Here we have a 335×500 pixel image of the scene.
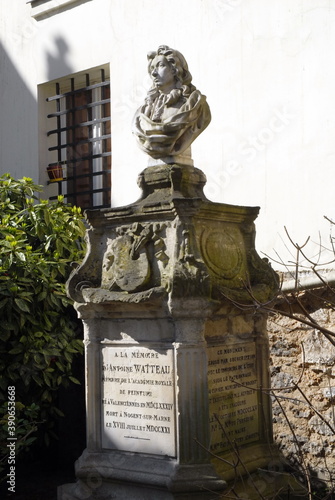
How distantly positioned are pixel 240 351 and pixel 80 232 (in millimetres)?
2583

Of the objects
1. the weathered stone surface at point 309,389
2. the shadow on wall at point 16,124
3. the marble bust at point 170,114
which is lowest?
the weathered stone surface at point 309,389

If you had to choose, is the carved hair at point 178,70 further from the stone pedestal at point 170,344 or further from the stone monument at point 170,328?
the stone pedestal at point 170,344

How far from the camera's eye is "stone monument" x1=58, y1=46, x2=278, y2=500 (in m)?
4.46

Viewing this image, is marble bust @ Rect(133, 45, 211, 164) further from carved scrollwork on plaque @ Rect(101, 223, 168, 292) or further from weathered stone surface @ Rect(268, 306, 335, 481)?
weathered stone surface @ Rect(268, 306, 335, 481)

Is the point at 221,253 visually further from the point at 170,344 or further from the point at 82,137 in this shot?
the point at 82,137

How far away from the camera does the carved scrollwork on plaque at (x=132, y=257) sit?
4602 mm

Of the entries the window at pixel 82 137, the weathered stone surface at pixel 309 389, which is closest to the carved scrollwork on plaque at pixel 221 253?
the weathered stone surface at pixel 309 389

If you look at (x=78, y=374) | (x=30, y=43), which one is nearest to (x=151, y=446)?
(x=78, y=374)

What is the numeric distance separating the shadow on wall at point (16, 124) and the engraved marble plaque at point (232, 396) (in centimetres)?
473

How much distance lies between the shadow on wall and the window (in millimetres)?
210

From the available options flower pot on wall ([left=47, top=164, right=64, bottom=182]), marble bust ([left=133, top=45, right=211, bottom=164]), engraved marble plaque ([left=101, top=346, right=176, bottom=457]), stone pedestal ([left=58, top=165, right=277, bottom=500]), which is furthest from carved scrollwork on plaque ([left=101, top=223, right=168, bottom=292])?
flower pot on wall ([left=47, top=164, right=64, bottom=182])

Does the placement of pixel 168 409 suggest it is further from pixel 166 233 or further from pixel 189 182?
pixel 189 182

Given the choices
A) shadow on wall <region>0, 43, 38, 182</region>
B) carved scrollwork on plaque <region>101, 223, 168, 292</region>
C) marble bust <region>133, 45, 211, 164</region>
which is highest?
shadow on wall <region>0, 43, 38, 182</region>

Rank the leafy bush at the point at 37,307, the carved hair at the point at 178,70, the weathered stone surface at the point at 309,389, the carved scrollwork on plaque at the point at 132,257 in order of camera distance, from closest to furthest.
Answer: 1. the carved scrollwork on plaque at the point at 132,257
2. the carved hair at the point at 178,70
3. the weathered stone surface at the point at 309,389
4. the leafy bush at the point at 37,307
